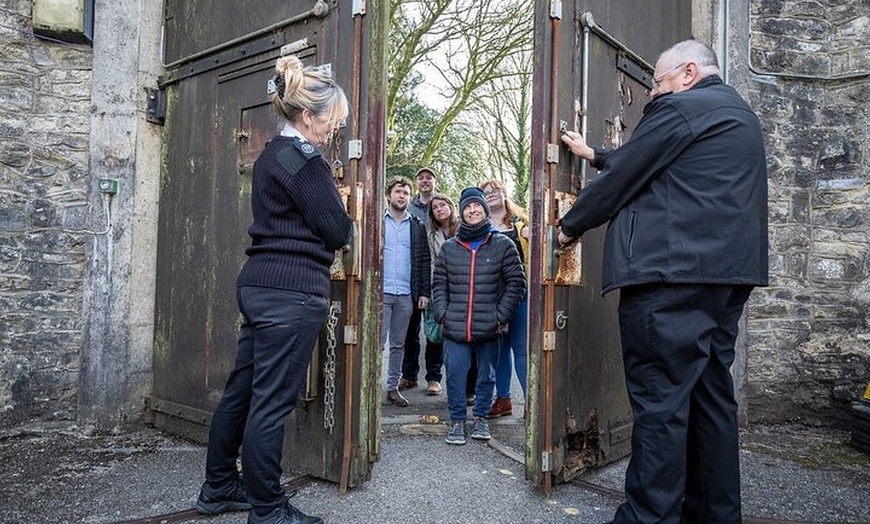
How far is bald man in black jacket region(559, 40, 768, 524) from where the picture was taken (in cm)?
262

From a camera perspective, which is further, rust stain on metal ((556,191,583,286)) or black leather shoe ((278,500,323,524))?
rust stain on metal ((556,191,583,286))

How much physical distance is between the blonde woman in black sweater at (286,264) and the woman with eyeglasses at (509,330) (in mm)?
2225

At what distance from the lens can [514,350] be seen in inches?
200

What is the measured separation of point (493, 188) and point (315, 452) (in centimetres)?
275

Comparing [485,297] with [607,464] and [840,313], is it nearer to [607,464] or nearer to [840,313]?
[607,464]

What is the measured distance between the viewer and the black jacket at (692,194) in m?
2.64

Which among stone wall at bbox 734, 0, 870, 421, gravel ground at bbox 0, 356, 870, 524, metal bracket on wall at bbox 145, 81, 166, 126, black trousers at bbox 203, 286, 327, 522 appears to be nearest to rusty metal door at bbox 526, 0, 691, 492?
gravel ground at bbox 0, 356, 870, 524

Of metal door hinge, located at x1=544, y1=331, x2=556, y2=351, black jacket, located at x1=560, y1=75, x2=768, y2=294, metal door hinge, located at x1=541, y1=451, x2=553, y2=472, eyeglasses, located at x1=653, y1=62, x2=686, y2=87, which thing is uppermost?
eyeglasses, located at x1=653, y1=62, x2=686, y2=87

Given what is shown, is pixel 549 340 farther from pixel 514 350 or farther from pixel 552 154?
pixel 514 350

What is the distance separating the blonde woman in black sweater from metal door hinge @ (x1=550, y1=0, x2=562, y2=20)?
1249mm

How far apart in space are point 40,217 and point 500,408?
354cm

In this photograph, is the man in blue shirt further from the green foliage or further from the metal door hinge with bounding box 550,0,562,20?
the green foliage

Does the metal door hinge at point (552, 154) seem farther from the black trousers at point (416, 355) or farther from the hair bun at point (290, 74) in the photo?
the black trousers at point (416, 355)

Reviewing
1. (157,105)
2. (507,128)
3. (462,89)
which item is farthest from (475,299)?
(507,128)
